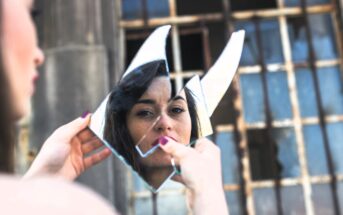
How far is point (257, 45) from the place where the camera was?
309cm

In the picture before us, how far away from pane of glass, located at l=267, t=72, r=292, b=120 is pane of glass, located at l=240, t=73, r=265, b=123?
2.3 inches

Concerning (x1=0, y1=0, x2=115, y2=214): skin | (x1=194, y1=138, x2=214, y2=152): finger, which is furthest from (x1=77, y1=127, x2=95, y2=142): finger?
(x1=0, y1=0, x2=115, y2=214): skin

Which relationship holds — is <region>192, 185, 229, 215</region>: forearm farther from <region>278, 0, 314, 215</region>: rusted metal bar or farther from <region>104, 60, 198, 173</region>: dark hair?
<region>278, 0, 314, 215</region>: rusted metal bar

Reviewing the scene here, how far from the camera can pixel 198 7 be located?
10.4ft

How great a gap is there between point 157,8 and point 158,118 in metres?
2.16

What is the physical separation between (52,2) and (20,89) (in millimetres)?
2572

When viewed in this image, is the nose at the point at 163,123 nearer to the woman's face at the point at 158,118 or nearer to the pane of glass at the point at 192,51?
the woman's face at the point at 158,118

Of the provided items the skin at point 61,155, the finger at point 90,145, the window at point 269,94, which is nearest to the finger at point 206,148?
the skin at point 61,155

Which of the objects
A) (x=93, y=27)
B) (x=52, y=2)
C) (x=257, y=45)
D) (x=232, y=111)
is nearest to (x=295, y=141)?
(x=232, y=111)

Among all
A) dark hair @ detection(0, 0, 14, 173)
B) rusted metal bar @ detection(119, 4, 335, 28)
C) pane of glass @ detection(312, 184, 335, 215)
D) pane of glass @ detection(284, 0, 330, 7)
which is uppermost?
→ pane of glass @ detection(284, 0, 330, 7)

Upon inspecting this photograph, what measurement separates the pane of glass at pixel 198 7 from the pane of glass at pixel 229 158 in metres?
0.77

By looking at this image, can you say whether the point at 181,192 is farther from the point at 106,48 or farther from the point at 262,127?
the point at 106,48

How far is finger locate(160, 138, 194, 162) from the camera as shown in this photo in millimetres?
977

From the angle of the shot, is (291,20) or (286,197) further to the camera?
(291,20)
